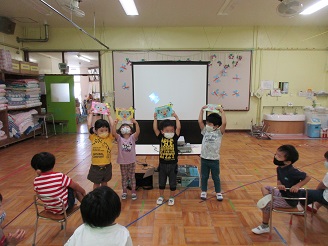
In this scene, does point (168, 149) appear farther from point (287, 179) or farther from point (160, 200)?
point (287, 179)

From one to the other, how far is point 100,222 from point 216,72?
6212 mm

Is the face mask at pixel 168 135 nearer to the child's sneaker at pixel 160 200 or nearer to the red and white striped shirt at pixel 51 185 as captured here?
the child's sneaker at pixel 160 200

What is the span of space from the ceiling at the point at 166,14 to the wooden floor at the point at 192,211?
315cm

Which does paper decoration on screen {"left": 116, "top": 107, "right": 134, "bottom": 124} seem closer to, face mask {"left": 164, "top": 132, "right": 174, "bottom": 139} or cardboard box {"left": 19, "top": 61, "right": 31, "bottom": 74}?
face mask {"left": 164, "top": 132, "right": 174, "bottom": 139}

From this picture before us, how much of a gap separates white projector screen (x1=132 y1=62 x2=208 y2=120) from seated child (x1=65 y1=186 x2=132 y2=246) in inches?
118

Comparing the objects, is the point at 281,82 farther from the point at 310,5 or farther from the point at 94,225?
the point at 94,225

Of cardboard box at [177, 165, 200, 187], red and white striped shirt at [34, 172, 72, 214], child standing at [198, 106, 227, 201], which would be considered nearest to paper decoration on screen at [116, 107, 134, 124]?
child standing at [198, 106, 227, 201]

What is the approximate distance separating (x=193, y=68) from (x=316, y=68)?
15.9 feet

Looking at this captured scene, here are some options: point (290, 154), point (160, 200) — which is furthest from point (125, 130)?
point (290, 154)

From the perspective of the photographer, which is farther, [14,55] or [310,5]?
[14,55]

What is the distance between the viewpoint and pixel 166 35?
6.61 metres

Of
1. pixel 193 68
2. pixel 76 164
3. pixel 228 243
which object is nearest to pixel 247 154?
pixel 193 68

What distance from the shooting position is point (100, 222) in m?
1.01

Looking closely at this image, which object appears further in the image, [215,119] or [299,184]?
[215,119]
